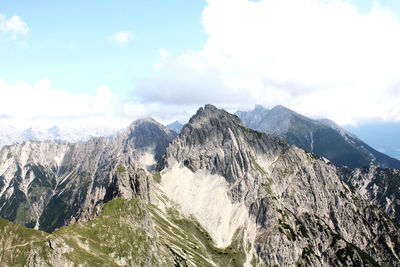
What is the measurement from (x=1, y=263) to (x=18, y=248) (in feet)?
24.7

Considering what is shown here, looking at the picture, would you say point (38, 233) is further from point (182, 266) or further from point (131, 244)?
point (182, 266)

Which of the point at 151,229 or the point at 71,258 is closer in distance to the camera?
the point at 71,258

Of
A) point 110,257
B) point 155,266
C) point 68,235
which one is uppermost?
point 68,235

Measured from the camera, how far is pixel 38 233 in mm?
139375

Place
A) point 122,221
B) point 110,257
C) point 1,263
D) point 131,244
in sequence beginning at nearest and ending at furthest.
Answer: point 1,263
point 110,257
point 131,244
point 122,221

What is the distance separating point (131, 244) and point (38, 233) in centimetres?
4538

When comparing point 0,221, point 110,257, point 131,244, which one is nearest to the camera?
point 0,221

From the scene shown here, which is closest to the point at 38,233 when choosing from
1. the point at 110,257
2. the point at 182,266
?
the point at 110,257

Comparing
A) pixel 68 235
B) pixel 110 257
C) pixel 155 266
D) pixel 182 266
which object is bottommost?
pixel 182 266

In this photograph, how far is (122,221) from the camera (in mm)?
174750

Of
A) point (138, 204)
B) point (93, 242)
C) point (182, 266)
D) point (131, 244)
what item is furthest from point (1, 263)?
point (182, 266)

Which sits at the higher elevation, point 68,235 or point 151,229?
point 68,235

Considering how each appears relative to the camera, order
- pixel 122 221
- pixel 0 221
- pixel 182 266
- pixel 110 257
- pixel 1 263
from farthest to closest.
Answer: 1. pixel 182 266
2. pixel 122 221
3. pixel 110 257
4. pixel 0 221
5. pixel 1 263

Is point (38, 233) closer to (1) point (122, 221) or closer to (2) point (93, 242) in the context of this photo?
(2) point (93, 242)
